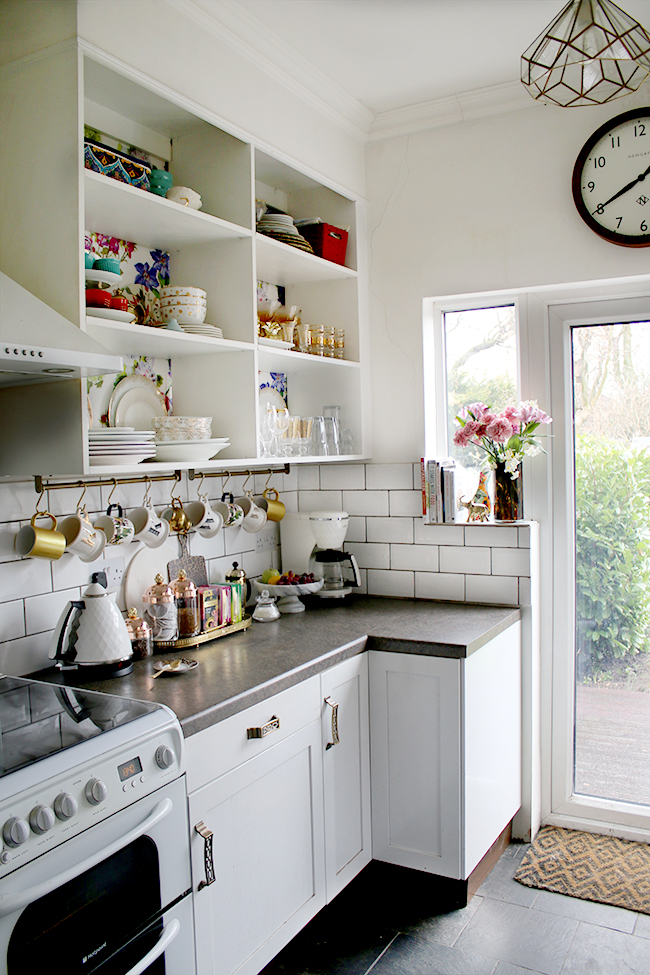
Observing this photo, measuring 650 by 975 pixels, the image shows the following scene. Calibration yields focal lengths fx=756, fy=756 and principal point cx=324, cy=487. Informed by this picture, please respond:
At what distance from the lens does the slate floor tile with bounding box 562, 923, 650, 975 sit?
2.05m

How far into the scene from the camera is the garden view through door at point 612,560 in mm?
2682

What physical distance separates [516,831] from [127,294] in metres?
2.29

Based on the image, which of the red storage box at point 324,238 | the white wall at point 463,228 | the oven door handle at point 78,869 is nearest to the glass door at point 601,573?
the white wall at point 463,228

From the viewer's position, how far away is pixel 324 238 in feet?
9.12

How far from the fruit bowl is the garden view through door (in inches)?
39.2

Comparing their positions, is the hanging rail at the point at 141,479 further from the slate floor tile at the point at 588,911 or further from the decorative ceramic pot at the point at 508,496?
the slate floor tile at the point at 588,911

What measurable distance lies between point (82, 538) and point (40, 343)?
0.64 metres

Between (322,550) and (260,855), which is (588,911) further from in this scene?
(322,550)

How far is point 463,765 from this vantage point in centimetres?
225

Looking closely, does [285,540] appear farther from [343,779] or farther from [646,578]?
[646,578]

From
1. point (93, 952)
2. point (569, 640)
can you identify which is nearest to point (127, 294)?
point (93, 952)

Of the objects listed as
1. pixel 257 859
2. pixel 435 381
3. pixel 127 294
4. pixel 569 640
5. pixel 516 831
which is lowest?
pixel 516 831

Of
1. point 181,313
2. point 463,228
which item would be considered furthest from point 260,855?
point 463,228

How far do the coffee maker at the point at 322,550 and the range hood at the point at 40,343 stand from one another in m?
1.37
